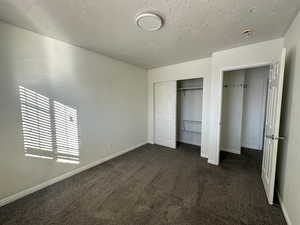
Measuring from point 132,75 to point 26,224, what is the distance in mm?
3368

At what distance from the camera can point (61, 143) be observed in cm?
237

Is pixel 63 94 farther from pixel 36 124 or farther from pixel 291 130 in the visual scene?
pixel 291 130

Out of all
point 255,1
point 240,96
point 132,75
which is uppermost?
point 255,1

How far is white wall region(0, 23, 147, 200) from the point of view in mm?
1796

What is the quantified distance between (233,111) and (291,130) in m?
2.09

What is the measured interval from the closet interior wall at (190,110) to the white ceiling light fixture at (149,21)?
2656 millimetres

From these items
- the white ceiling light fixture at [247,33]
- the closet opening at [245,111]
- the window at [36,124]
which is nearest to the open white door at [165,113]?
the closet opening at [245,111]

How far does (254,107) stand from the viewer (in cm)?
385

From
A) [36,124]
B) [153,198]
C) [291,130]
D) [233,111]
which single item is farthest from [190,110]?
[36,124]

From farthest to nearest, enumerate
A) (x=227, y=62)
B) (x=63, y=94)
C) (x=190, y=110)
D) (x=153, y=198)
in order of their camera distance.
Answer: (x=190, y=110) → (x=227, y=62) → (x=63, y=94) → (x=153, y=198)

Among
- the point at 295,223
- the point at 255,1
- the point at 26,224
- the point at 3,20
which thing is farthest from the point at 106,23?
the point at 295,223

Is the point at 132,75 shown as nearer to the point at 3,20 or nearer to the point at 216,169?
the point at 3,20

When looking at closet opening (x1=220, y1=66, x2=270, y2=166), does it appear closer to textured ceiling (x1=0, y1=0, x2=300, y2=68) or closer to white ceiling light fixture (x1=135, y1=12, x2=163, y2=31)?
textured ceiling (x1=0, y1=0, x2=300, y2=68)

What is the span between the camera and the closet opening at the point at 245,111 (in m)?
3.48
